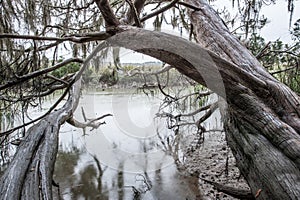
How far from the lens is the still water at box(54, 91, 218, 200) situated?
110 inches

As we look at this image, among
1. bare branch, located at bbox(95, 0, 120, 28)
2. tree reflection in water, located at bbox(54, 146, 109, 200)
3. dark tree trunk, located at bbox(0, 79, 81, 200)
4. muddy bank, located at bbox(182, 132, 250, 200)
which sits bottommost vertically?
tree reflection in water, located at bbox(54, 146, 109, 200)

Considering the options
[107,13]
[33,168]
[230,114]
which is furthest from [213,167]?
[33,168]

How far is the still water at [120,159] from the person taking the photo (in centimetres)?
279

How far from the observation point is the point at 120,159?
12.2ft

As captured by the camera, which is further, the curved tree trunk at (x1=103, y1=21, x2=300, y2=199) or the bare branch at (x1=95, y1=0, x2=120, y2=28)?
the bare branch at (x1=95, y1=0, x2=120, y2=28)

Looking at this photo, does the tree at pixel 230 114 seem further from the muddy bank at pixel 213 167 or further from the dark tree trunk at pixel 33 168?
the muddy bank at pixel 213 167

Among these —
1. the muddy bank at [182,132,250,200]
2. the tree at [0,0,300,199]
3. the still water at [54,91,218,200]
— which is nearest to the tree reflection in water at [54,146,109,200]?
the still water at [54,91,218,200]

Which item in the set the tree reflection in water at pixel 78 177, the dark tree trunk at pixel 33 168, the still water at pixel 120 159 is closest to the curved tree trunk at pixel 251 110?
the dark tree trunk at pixel 33 168

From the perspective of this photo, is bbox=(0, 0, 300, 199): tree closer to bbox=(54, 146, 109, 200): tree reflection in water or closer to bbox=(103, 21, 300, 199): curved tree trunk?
bbox=(103, 21, 300, 199): curved tree trunk

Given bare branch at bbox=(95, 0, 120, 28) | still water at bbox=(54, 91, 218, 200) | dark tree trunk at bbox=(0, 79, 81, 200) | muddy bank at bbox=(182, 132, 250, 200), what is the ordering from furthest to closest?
still water at bbox=(54, 91, 218, 200) → muddy bank at bbox=(182, 132, 250, 200) → bare branch at bbox=(95, 0, 120, 28) → dark tree trunk at bbox=(0, 79, 81, 200)

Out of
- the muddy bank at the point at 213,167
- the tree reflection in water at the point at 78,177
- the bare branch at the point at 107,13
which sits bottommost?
the tree reflection in water at the point at 78,177

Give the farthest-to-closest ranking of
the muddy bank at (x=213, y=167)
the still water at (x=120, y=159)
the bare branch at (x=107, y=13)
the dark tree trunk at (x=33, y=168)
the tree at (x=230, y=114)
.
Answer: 1. the still water at (x=120, y=159)
2. the muddy bank at (x=213, y=167)
3. the bare branch at (x=107, y=13)
4. the tree at (x=230, y=114)
5. the dark tree trunk at (x=33, y=168)

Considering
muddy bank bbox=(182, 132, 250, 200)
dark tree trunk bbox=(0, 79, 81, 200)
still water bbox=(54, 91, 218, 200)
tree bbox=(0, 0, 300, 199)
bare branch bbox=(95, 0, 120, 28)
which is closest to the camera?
dark tree trunk bbox=(0, 79, 81, 200)

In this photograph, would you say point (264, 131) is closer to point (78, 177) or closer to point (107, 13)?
point (107, 13)
